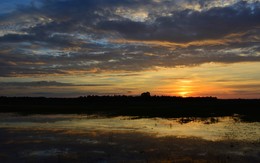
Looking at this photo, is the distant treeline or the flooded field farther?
the distant treeline

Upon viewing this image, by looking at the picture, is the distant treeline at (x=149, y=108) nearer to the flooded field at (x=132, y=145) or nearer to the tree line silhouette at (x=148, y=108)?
the tree line silhouette at (x=148, y=108)

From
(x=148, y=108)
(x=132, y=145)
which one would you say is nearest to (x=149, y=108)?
(x=148, y=108)

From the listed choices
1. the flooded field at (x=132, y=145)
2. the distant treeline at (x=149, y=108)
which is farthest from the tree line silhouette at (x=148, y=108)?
the flooded field at (x=132, y=145)

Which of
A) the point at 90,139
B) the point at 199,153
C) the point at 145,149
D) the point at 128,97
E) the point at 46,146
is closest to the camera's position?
the point at 199,153

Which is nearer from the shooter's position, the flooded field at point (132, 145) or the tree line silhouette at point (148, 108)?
the flooded field at point (132, 145)

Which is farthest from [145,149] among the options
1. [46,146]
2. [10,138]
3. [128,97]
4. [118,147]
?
→ [128,97]

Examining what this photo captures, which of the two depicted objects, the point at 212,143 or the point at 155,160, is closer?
the point at 155,160

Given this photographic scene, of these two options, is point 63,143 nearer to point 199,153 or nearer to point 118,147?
point 118,147

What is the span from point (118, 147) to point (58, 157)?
4.82 meters

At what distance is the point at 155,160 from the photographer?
779 inches

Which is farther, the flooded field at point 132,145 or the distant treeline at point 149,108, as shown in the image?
the distant treeline at point 149,108

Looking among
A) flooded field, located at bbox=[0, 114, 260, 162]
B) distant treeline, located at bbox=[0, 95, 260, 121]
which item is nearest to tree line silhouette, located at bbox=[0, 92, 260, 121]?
distant treeline, located at bbox=[0, 95, 260, 121]

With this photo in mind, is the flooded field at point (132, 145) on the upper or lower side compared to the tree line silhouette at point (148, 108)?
lower

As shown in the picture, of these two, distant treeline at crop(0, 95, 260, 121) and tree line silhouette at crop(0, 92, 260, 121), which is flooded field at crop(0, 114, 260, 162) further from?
distant treeline at crop(0, 95, 260, 121)
